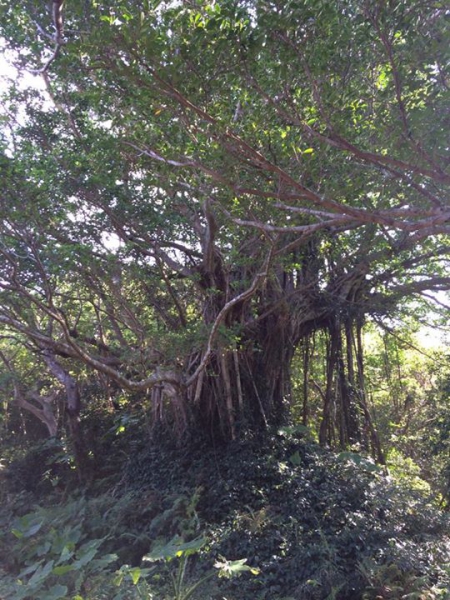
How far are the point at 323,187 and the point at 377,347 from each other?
7.75 m

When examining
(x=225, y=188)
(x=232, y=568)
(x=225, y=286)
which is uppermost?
(x=225, y=188)

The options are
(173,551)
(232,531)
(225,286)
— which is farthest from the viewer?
(225,286)

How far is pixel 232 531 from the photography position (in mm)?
5613

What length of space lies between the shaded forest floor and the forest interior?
0.03 meters

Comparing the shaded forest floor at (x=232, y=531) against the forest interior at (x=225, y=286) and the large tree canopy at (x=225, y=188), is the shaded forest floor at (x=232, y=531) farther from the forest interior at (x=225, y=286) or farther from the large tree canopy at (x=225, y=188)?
the large tree canopy at (x=225, y=188)

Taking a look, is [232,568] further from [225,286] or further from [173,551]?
[225,286]

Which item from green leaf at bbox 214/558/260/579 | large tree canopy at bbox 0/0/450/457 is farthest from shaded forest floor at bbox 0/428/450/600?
large tree canopy at bbox 0/0/450/457

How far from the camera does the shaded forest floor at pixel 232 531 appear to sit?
4.66 meters

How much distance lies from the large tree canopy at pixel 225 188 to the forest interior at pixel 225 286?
4cm

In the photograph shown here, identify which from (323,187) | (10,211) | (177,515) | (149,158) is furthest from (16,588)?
(323,187)

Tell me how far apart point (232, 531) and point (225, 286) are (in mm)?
3415

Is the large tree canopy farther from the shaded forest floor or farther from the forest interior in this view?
the shaded forest floor

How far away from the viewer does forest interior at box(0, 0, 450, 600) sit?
4.29m

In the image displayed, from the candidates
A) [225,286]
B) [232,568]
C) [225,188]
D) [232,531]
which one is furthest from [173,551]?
[225,286]
